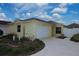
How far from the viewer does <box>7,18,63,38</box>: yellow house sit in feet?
11.5

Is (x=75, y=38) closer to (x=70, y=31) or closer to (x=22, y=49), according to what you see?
(x=70, y=31)

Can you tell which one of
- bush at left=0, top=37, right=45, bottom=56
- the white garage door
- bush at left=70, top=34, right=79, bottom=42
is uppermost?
the white garage door

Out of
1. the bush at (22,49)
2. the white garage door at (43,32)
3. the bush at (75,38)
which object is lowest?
the bush at (22,49)

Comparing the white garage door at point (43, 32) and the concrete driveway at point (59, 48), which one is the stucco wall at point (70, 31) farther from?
the white garage door at point (43, 32)

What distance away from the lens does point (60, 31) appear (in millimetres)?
3531

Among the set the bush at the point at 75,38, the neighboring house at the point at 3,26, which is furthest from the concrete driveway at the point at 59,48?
the neighboring house at the point at 3,26

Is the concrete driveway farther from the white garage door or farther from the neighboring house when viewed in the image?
the neighboring house

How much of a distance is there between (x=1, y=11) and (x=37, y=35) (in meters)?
0.62

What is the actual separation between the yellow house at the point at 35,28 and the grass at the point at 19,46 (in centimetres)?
9

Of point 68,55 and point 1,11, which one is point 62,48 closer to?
point 68,55

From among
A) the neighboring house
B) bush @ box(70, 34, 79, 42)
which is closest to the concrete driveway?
bush @ box(70, 34, 79, 42)

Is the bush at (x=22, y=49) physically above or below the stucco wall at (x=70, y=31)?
below

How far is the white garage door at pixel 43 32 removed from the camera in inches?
139

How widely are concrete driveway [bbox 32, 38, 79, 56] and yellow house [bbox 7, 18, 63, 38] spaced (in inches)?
4.6
